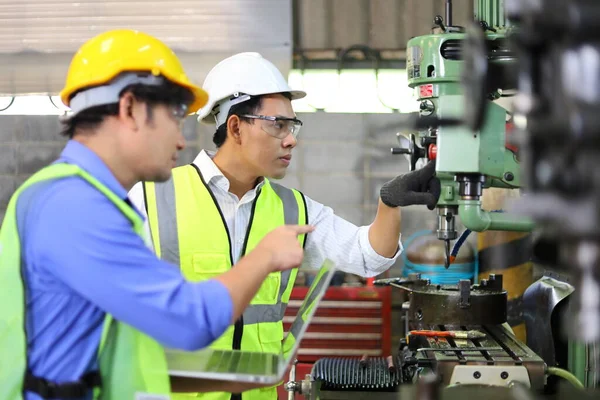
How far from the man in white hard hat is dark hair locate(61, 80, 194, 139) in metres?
0.54

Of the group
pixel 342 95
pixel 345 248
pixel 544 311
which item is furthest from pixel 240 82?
pixel 342 95

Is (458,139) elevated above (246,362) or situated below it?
above

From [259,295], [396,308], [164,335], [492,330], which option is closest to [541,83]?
[164,335]

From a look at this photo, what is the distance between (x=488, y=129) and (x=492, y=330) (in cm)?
62

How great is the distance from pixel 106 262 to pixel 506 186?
114cm

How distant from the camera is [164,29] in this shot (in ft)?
12.6

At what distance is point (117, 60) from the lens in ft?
4.15

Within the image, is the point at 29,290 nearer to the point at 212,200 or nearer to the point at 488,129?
the point at 212,200

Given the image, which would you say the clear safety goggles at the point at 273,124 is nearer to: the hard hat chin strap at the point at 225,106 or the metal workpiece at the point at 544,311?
the hard hat chin strap at the point at 225,106

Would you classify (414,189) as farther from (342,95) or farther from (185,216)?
(342,95)

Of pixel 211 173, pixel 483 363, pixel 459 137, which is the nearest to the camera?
pixel 483 363

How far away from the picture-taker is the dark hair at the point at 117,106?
1.26m

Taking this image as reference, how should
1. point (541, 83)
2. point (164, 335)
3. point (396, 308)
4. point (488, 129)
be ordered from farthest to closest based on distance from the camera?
point (396, 308)
point (488, 129)
point (164, 335)
point (541, 83)

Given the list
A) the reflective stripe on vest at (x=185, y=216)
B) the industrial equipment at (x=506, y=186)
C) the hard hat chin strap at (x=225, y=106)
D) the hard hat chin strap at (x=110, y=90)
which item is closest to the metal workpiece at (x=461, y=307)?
the industrial equipment at (x=506, y=186)
